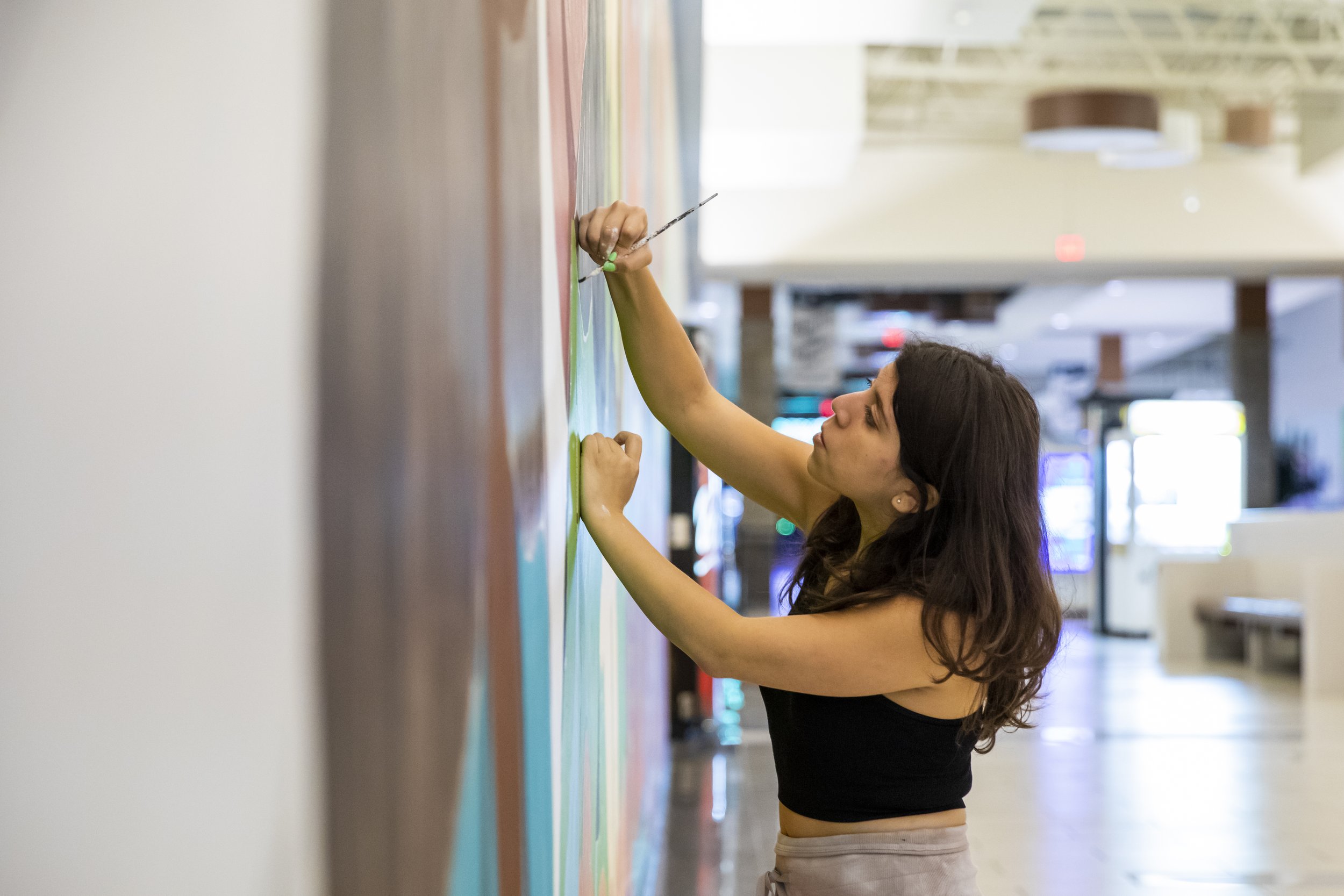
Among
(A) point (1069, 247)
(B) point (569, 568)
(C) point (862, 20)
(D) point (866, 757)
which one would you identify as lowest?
(D) point (866, 757)

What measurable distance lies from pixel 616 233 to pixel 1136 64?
12.6 metres

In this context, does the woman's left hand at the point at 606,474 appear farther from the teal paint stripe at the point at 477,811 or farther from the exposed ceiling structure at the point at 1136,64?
the exposed ceiling structure at the point at 1136,64

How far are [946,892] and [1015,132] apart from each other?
521 inches

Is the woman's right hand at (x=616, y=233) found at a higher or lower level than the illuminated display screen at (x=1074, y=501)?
higher

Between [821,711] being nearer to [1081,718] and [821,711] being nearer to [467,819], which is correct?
[467,819]

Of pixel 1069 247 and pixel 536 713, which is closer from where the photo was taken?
pixel 536 713

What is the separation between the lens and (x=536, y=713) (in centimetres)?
124

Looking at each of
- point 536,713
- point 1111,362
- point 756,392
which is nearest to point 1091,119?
point 756,392

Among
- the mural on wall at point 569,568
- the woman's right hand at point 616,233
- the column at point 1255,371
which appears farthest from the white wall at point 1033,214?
the woman's right hand at point 616,233

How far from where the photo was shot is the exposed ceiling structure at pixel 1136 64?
10.9m

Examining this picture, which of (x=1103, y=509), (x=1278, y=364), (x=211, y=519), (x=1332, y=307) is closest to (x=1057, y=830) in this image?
(x=211, y=519)

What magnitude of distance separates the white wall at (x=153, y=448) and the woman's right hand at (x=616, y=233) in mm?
992

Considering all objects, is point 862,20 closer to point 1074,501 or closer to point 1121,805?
point 1121,805

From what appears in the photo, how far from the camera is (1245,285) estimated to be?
13734 millimetres
